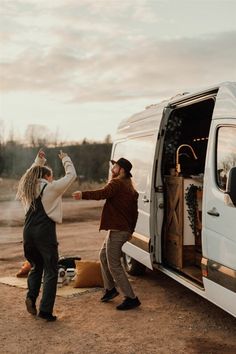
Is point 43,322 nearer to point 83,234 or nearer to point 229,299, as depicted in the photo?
point 229,299

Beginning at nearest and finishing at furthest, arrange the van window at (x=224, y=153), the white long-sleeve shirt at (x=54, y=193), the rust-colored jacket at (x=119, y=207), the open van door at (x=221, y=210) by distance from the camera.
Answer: the open van door at (x=221, y=210) → the van window at (x=224, y=153) → the white long-sleeve shirt at (x=54, y=193) → the rust-colored jacket at (x=119, y=207)

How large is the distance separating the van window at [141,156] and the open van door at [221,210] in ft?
6.12

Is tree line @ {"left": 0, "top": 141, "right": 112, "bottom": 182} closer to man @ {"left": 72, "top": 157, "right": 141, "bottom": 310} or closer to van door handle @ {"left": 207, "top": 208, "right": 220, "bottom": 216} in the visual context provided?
man @ {"left": 72, "top": 157, "right": 141, "bottom": 310}

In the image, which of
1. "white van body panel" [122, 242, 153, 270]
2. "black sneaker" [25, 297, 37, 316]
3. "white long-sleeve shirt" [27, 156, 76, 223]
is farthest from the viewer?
"white van body panel" [122, 242, 153, 270]

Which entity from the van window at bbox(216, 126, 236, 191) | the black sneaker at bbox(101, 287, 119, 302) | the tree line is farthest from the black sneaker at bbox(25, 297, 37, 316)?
the tree line

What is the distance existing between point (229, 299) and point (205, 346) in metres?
0.65

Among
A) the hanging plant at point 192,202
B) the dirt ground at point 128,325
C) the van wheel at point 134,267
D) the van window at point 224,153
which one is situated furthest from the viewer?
the van wheel at point 134,267

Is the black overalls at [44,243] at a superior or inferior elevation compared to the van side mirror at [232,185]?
inferior

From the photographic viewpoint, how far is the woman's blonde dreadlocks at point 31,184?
20.5 feet

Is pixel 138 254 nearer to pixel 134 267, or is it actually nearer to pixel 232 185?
pixel 134 267

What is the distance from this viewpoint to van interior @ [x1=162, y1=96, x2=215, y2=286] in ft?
22.9

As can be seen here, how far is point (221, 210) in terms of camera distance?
17.0 feet

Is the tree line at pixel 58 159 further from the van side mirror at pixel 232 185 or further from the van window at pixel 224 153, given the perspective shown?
the van side mirror at pixel 232 185

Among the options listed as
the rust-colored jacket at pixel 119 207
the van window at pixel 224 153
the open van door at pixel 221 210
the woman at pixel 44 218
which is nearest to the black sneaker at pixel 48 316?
the woman at pixel 44 218
